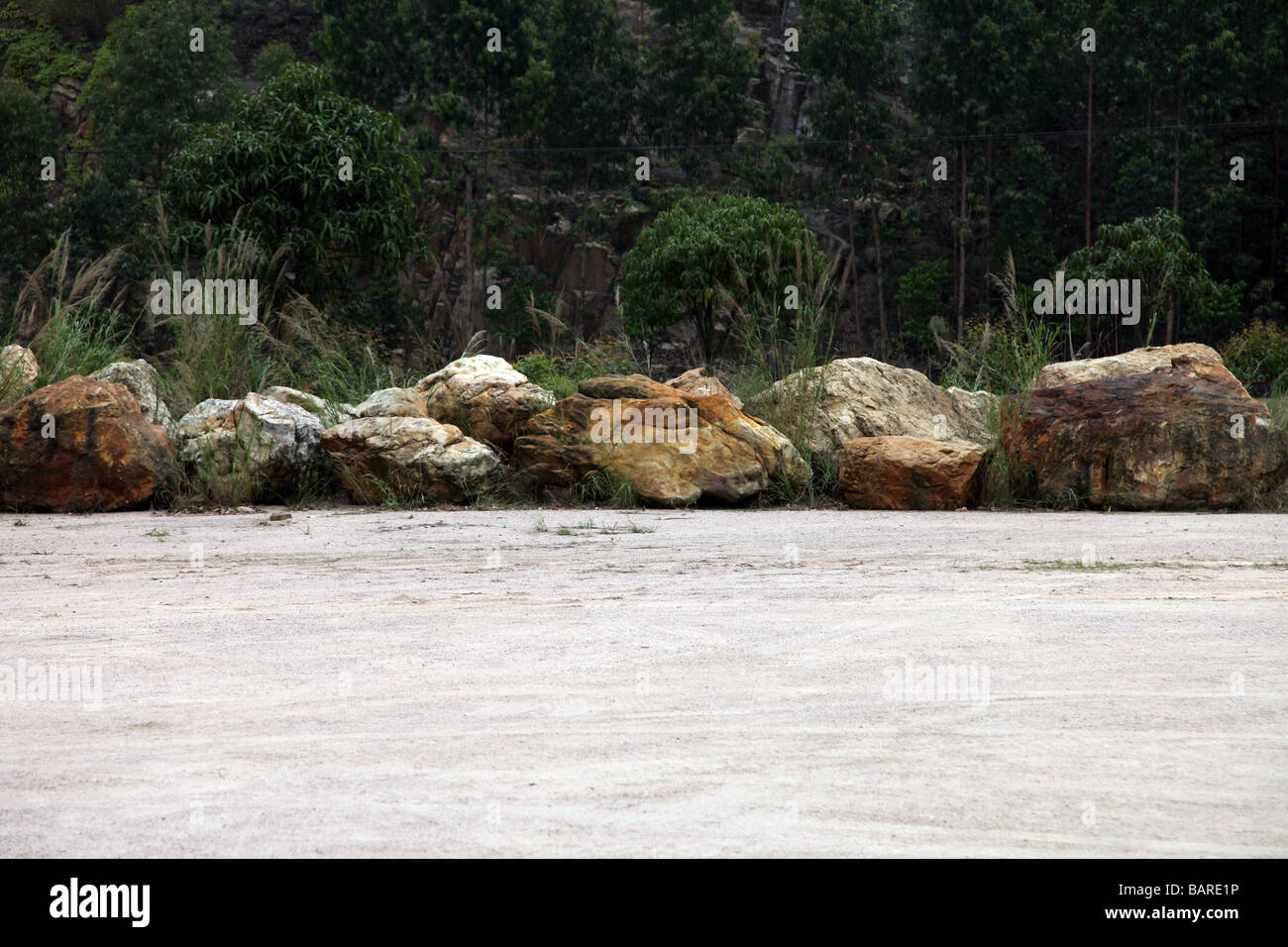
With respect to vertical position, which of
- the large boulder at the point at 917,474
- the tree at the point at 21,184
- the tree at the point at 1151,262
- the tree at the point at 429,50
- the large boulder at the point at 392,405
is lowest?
the large boulder at the point at 917,474

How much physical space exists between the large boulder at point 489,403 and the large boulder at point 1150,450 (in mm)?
3873

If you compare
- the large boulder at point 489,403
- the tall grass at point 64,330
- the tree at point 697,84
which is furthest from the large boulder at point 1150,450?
the tree at point 697,84

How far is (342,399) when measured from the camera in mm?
10945

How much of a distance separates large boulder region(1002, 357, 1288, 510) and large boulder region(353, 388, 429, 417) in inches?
189

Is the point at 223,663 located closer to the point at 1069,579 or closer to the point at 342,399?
the point at 1069,579

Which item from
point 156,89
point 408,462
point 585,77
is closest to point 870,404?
point 408,462

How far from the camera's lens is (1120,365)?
35.2ft

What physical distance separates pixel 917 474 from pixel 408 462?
386 centimetres

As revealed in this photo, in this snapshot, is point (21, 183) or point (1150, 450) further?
point (21, 183)

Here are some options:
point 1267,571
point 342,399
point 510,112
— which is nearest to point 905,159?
point 510,112

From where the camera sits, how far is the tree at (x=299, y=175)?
1566cm

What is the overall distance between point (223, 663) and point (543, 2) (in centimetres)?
4342

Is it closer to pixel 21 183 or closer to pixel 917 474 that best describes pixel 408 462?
pixel 917 474

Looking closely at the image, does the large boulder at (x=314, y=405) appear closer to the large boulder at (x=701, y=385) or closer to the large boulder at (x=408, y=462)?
the large boulder at (x=408, y=462)
